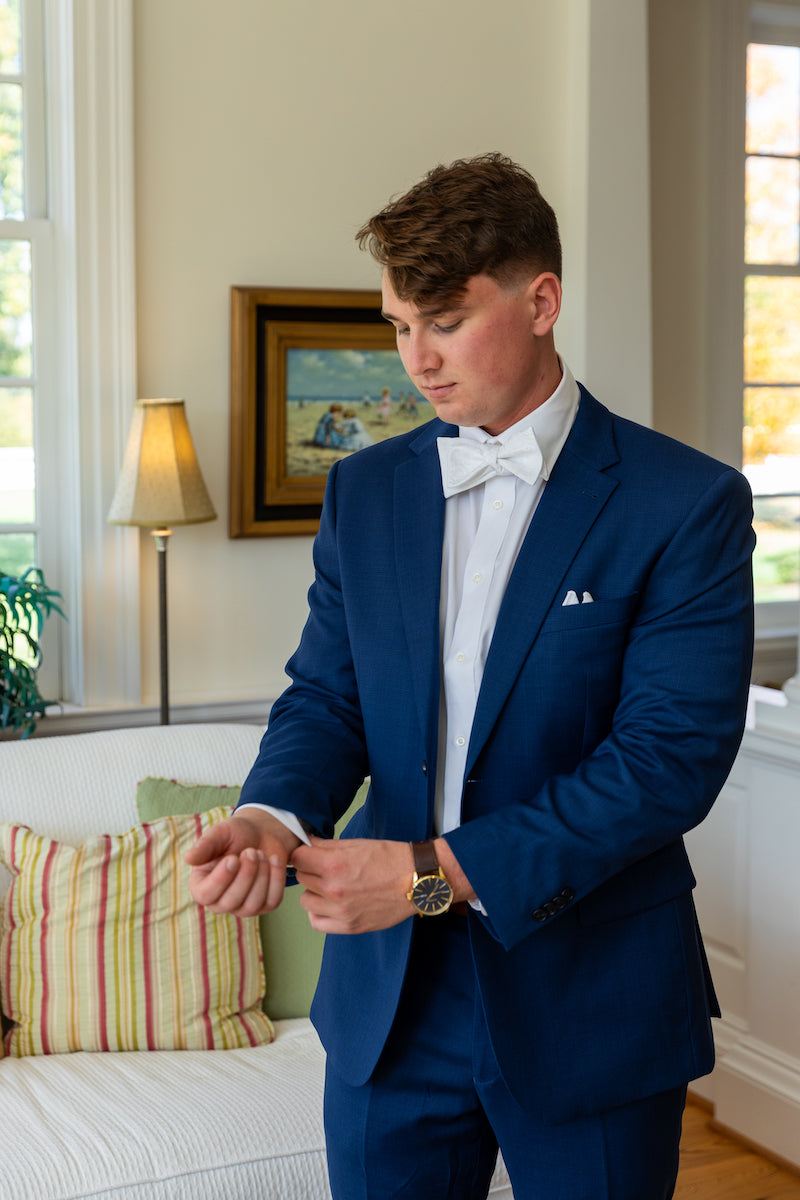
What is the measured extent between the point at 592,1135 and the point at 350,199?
2799 mm

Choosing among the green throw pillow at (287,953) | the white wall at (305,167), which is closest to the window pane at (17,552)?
the white wall at (305,167)

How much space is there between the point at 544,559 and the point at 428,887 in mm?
353

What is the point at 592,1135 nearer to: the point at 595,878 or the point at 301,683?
the point at 595,878

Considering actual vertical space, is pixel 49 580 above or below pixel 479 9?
below

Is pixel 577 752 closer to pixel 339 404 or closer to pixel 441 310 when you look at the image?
pixel 441 310

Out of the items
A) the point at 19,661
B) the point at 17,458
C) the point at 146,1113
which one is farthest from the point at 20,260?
the point at 146,1113

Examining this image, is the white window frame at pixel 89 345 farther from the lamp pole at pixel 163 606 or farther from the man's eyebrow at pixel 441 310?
the man's eyebrow at pixel 441 310

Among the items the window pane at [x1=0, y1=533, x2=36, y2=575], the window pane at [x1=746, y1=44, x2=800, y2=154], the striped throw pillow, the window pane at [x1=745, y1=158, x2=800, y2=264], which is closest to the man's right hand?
the striped throw pillow

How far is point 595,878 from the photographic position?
1.20 meters

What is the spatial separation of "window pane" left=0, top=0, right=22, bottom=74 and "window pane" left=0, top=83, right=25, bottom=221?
1.9 inches

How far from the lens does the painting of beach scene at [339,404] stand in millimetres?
3492

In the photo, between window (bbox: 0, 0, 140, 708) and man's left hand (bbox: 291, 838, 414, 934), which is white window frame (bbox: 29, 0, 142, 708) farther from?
man's left hand (bbox: 291, 838, 414, 934)

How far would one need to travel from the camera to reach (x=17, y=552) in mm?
3381

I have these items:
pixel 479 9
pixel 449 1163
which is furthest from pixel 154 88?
pixel 449 1163
